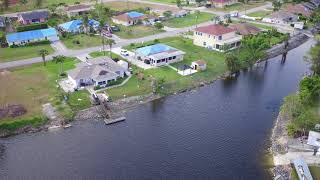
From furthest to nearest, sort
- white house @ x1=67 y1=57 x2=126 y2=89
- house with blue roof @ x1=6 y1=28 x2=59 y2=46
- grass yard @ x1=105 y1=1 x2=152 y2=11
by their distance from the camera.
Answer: grass yard @ x1=105 y1=1 x2=152 y2=11, house with blue roof @ x1=6 y1=28 x2=59 y2=46, white house @ x1=67 y1=57 x2=126 y2=89

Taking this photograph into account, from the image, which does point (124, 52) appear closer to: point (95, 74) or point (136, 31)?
point (95, 74)

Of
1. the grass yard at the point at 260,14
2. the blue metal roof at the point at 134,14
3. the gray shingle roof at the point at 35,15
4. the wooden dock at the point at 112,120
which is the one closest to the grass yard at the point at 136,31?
the blue metal roof at the point at 134,14

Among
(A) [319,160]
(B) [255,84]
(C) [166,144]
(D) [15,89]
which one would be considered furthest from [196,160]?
(D) [15,89]

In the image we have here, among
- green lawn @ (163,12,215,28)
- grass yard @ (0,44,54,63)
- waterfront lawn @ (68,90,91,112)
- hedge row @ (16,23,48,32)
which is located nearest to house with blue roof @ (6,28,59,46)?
grass yard @ (0,44,54,63)

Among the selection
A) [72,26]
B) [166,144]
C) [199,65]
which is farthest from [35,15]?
[166,144]

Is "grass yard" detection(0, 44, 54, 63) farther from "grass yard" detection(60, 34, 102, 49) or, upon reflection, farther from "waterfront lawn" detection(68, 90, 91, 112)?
"waterfront lawn" detection(68, 90, 91, 112)

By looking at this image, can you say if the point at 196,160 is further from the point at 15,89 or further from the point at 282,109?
the point at 15,89
